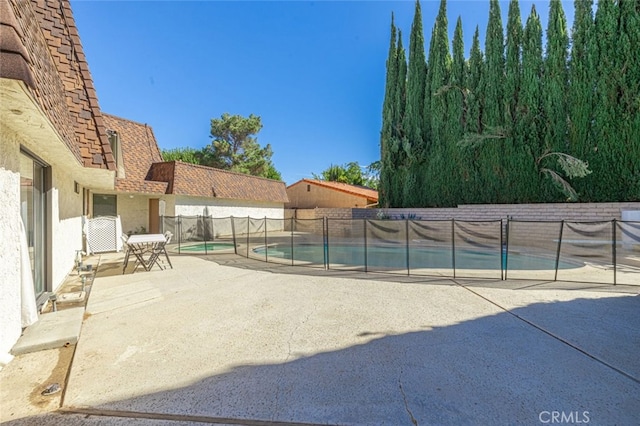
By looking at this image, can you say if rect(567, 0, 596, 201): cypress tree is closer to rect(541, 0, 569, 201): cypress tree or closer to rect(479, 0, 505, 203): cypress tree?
rect(541, 0, 569, 201): cypress tree

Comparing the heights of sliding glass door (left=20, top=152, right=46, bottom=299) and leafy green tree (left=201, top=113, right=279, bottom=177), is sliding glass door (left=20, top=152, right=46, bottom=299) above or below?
below

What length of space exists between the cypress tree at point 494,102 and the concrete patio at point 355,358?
10.8 m

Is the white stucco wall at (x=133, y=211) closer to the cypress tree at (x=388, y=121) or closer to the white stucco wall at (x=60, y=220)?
the white stucco wall at (x=60, y=220)

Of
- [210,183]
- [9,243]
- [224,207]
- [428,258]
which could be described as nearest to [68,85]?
[9,243]

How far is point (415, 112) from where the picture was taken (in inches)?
746

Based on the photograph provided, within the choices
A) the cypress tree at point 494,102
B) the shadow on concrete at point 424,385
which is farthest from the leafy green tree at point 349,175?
the shadow on concrete at point 424,385

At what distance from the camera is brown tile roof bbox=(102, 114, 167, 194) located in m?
14.3

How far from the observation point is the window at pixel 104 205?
14.1 metres

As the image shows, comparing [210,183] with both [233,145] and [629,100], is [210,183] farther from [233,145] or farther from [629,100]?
[629,100]

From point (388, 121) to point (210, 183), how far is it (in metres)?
12.4

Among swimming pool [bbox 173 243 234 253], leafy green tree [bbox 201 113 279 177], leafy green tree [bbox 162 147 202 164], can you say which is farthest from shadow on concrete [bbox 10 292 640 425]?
leafy green tree [bbox 162 147 202 164]

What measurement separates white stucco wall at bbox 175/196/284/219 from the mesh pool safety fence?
7.04 ft

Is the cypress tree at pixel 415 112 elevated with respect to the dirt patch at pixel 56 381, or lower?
elevated

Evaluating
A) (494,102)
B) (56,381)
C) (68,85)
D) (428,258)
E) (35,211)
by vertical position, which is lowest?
(428,258)
